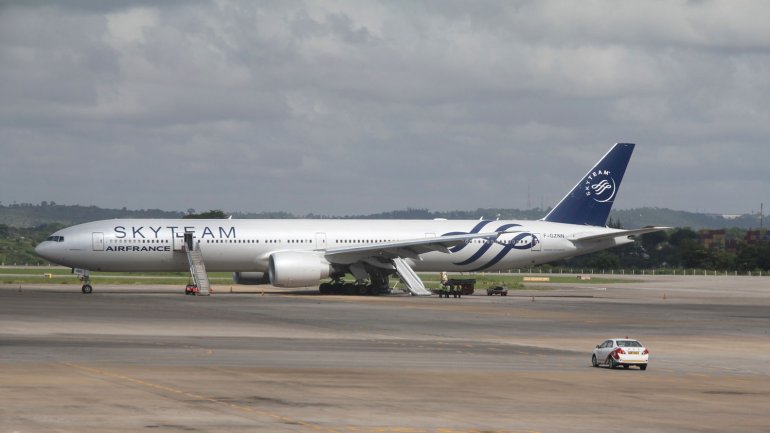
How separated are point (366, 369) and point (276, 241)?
41957 millimetres

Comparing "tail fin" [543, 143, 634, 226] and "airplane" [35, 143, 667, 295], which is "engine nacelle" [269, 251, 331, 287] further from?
"tail fin" [543, 143, 634, 226]

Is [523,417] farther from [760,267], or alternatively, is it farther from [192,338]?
[760,267]

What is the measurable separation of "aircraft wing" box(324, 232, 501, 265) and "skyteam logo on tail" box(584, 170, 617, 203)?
10700 millimetres

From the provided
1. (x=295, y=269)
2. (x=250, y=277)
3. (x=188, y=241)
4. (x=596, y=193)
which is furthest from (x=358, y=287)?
(x=596, y=193)

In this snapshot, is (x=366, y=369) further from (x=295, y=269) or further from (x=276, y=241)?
(x=276, y=241)

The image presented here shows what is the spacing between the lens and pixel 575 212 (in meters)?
81.6

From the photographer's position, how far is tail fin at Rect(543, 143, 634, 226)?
8156 cm

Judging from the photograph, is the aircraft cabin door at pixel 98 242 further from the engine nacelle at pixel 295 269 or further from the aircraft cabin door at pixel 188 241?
the engine nacelle at pixel 295 269

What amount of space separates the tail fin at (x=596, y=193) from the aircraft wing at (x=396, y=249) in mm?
9087

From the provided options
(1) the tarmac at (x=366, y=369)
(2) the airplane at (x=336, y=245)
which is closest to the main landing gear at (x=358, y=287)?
(2) the airplane at (x=336, y=245)

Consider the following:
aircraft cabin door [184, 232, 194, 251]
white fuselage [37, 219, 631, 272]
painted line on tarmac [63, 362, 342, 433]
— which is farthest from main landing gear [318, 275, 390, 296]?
painted line on tarmac [63, 362, 342, 433]

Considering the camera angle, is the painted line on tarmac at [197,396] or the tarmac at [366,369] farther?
the tarmac at [366,369]

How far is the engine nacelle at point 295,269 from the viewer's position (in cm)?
7025


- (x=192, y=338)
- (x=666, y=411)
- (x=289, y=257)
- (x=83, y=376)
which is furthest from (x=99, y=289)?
(x=666, y=411)
